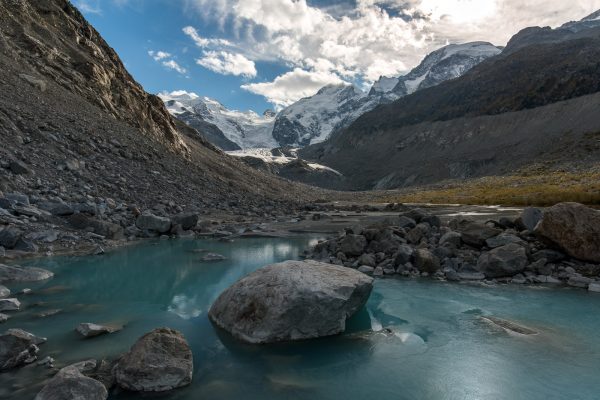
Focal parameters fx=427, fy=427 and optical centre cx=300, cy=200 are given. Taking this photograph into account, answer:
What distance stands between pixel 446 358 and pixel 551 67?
621 feet

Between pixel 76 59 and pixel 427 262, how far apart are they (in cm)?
5391

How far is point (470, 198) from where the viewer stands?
6888 centimetres

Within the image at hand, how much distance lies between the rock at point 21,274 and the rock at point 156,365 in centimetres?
1018

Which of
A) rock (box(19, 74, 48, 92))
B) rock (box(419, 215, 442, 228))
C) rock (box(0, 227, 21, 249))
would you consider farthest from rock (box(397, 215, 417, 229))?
rock (box(19, 74, 48, 92))

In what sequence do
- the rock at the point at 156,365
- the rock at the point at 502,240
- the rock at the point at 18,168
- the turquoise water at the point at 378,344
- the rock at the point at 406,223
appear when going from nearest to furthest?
the rock at the point at 156,365
the turquoise water at the point at 378,344
the rock at the point at 502,240
the rock at the point at 406,223
the rock at the point at 18,168

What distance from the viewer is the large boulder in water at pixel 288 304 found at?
11086mm

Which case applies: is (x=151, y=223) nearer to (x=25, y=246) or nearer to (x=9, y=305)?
(x=25, y=246)

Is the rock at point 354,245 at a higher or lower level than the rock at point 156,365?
higher

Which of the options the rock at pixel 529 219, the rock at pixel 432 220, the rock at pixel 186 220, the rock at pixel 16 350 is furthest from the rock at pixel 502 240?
the rock at pixel 186 220

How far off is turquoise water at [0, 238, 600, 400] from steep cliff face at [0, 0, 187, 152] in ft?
131

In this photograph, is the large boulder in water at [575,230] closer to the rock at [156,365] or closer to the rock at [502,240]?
the rock at [502,240]

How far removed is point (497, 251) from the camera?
61.1 feet

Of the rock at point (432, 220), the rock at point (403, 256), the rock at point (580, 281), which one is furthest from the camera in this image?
the rock at point (432, 220)

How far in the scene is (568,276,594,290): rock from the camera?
1645 centimetres
